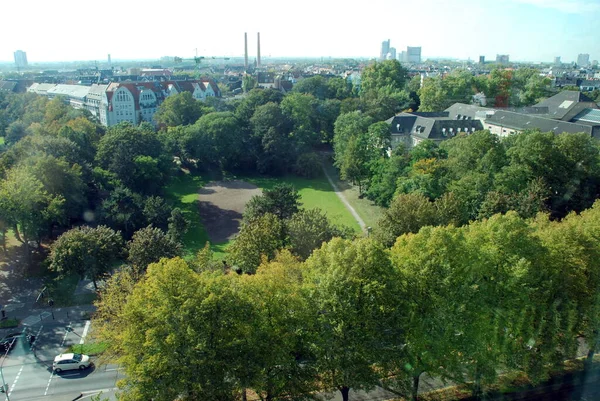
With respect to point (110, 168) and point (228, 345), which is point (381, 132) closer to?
point (110, 168)

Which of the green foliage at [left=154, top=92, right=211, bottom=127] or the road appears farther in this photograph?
the green foliage at [left=154, top=92, right=211, bottom=127]

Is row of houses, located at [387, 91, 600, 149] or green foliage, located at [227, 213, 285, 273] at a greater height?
row of houses, located at [387, 91, 600, 149]

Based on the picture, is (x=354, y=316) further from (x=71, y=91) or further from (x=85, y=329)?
(x=71, y=91)

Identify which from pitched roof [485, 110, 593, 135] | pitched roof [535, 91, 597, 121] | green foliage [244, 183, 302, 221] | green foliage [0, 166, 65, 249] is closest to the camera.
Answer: green foliage [0, 166, 65, 249]

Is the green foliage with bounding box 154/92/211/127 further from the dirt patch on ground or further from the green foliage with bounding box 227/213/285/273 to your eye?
the green foliage with bounding box 227/213/285/273

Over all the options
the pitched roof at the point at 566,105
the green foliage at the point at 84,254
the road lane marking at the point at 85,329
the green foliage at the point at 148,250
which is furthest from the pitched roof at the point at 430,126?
the road lane marking at the point at 85,329

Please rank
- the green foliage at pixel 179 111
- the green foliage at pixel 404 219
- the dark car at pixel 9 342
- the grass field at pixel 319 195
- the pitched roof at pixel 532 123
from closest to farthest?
the dark car at pixel 9 342 → the green foliage at pixel 404 219 → the grass field at pixel 319 195 → the pitched roof at pixel 532 123 → the green foliage at pixel 179 111

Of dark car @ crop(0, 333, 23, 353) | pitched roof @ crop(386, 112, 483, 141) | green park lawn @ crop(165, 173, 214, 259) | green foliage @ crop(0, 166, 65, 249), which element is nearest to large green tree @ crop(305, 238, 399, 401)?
dark car @ crop(0, 333, 23, 353)

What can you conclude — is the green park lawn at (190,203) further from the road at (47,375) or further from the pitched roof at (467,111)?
the pitched roof at (467,111)

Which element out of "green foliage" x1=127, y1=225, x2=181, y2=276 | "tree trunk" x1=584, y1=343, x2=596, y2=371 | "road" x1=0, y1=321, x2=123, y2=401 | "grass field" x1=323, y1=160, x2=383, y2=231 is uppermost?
"green foliage" x1=127, y1=225, x2=181, y2=276
